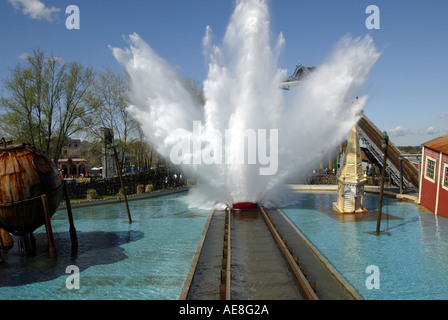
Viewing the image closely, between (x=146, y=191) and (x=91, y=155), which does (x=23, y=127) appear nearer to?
(x=146, y=191)

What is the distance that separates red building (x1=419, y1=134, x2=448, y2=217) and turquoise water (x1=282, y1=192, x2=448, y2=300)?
0.89 metres

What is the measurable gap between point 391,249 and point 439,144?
12494 millimetres

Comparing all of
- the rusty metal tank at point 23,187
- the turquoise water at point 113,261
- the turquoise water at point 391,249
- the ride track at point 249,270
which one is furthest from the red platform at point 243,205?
the rusty metal tank at point 23,187

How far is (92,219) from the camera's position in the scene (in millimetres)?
21906

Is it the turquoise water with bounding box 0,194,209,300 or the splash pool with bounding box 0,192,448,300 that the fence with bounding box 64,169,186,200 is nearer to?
the splash pool with bounding box 0,192,448,300

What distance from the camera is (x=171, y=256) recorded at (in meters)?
13.6

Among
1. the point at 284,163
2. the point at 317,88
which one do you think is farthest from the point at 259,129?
the point at 317,88

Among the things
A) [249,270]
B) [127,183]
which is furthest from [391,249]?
[127,183]

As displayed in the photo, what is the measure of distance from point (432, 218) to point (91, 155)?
62.3m

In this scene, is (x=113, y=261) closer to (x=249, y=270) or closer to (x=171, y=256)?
(x=171, y=256)

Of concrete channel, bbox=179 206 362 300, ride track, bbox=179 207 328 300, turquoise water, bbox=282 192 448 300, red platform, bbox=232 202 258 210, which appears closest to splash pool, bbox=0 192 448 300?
turquoise water, bbox=282 192 448 300

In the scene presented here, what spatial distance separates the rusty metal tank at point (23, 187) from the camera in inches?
466

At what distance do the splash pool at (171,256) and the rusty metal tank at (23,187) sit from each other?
5.71 ft

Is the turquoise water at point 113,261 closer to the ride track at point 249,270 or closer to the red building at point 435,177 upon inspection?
the ride track at point 249,270
